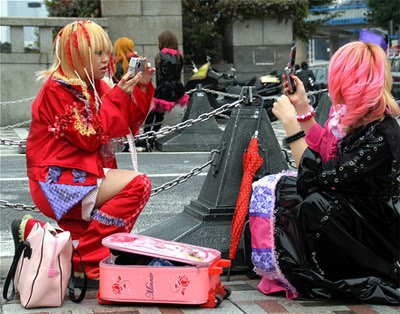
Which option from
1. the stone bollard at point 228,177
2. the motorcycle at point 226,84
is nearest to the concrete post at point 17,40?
the motorcycle at point 226,84

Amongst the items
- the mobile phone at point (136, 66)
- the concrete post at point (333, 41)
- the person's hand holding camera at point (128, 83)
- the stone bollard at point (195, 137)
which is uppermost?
the mobile phone at point (136, 66)

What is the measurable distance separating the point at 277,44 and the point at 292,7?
1096mm

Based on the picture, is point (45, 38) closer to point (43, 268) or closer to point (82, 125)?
point (82, 125)

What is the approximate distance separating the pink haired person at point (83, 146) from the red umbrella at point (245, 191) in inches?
22.1

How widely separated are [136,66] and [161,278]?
1224 mm

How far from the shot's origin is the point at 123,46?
37.5ft

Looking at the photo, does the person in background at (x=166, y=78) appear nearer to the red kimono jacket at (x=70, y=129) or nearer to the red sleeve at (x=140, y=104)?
the red sleeve at (x=140, y=104)

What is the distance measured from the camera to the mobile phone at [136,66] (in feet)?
13.8

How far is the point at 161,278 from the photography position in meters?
3.77

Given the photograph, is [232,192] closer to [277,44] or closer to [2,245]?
[2,245]

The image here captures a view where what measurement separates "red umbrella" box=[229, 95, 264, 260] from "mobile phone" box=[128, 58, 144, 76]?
2.73 feet

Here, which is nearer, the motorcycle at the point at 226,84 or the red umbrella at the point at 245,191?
the red umbrella at the point at 245,191

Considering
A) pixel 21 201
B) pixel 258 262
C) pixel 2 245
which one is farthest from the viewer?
pixel 21 201

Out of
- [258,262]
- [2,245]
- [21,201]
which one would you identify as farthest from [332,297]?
[21,201]
